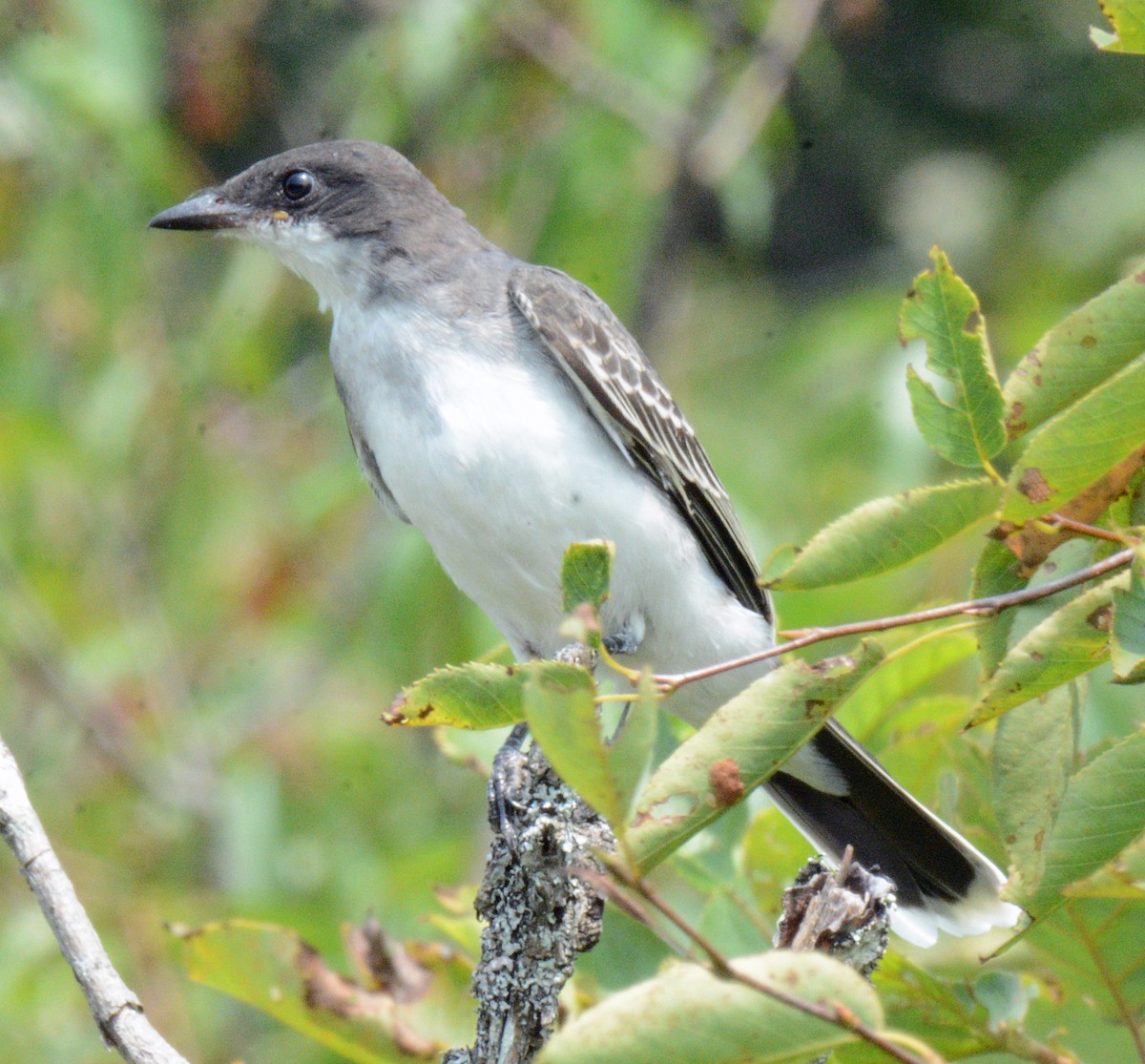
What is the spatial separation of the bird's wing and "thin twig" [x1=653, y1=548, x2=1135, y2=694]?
1.86m

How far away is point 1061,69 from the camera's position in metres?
9.07

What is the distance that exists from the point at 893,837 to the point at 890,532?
180 centimetres

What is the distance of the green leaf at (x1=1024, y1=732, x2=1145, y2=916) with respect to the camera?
177 cm

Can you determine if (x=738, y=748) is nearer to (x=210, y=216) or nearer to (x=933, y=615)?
(x=933, y=615)

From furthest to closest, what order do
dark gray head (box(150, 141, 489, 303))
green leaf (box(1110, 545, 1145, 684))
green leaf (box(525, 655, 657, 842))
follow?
dark gray head (box(150, 141, 489, 303))
green leaf (box(1110, 545, 1145, 684))
green leaf (box(525, 655, 657, 842))

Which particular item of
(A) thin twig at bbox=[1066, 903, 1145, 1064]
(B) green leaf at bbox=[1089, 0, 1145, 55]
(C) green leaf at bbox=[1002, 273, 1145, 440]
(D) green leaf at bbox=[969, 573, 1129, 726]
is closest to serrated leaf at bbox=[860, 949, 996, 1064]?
(A) thin twig at bbox=[1066, 903, 1145, 1064]

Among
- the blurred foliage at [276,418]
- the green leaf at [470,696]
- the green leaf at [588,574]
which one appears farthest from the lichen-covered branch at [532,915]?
the blurred foliage at [276,418]

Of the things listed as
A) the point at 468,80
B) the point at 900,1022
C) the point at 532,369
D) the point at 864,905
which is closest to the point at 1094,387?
the point at 864,905

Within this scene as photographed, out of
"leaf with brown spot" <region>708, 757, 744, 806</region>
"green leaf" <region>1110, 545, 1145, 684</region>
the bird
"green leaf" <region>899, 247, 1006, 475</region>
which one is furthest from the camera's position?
the bird

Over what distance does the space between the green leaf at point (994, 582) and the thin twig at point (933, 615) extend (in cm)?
3

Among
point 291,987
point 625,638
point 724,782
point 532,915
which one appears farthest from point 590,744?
point 625,638

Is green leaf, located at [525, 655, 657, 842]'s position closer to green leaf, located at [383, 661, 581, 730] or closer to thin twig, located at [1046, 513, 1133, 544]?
green leaf, located at [383, 661, 581, 730]

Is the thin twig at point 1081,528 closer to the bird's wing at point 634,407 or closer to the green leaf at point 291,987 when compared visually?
the green leaf at point 291,987

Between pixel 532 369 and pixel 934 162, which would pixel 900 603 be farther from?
pixel 934 162
